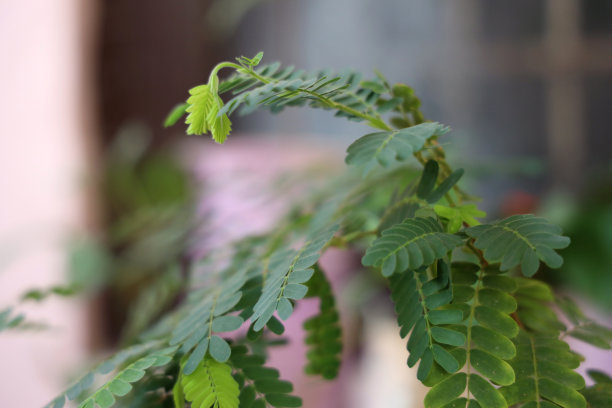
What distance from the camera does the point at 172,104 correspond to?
1.79m

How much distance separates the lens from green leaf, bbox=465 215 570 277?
0.80 feet

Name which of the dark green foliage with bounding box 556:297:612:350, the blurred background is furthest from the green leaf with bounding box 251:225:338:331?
the blurred background

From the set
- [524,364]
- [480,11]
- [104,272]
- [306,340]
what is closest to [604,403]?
[524,364]

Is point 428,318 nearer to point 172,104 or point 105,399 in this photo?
point 105,399

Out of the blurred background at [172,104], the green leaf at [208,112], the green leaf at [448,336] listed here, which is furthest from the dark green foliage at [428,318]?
the blurred background at [172,104]

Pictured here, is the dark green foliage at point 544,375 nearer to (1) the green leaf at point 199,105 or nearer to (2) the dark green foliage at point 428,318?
(2) the dark green foliage at point 428,318

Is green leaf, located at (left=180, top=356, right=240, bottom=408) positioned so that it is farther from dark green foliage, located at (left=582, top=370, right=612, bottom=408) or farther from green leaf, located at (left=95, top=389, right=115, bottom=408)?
dark green foliage, located at (left=582, top=370, right=612, bottom=408)

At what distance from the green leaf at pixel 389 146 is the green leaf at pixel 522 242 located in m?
0.05

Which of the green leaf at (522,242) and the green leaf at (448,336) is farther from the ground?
the green leaf at (522,242)

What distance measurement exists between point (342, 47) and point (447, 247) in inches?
60.1

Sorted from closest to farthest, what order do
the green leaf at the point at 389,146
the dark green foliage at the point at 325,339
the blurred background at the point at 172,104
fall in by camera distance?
the green leaf at the point at 389,146, the dark green foliage at the point at 325,339, the blurred background at the point at 172,104

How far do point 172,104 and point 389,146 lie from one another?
5.31 ft

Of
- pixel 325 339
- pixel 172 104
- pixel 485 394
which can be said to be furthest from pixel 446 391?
pixel 172 104

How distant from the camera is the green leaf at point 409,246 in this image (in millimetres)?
247
